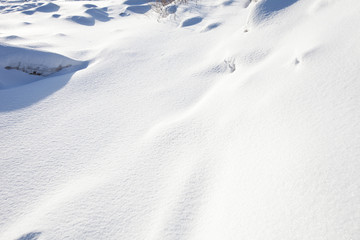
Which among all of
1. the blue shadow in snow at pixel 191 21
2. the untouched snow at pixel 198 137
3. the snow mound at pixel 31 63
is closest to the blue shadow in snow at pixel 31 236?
the untouched snow at pixel 198 137

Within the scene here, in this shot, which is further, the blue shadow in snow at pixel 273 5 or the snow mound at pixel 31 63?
the snow mound at pixel 31 63

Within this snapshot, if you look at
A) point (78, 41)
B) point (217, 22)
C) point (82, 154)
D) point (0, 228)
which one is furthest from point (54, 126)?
point (217, 22)

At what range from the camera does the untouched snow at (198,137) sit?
0.68 metres

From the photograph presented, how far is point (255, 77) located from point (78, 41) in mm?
2158

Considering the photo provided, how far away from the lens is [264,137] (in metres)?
0.91

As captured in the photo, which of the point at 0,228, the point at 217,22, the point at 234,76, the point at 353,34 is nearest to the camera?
the point at 0,228

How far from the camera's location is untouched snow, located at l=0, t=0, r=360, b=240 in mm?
681

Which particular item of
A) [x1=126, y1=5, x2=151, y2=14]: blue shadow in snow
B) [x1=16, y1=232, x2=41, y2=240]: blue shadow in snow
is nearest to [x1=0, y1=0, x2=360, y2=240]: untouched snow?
[x1=16, y1=232, x2=41, y2=240]: blue shadow in snow

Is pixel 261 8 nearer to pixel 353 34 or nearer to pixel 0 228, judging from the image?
pixel 353 34

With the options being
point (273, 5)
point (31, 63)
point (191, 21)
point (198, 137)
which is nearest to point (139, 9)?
point (191, 21)

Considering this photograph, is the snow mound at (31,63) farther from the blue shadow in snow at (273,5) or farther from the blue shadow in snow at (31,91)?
the blue shadow in snow at (273,5)

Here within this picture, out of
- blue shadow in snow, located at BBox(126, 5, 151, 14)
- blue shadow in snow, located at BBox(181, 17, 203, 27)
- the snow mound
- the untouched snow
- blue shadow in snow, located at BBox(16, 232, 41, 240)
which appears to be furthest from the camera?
blue shadow in snow, located at BBox(126, 5, 151, 14)

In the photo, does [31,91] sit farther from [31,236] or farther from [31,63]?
[31,236]

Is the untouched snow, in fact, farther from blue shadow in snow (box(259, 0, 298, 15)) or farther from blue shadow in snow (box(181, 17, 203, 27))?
blue shadow in snow (box(181, 17, 203, 27))
